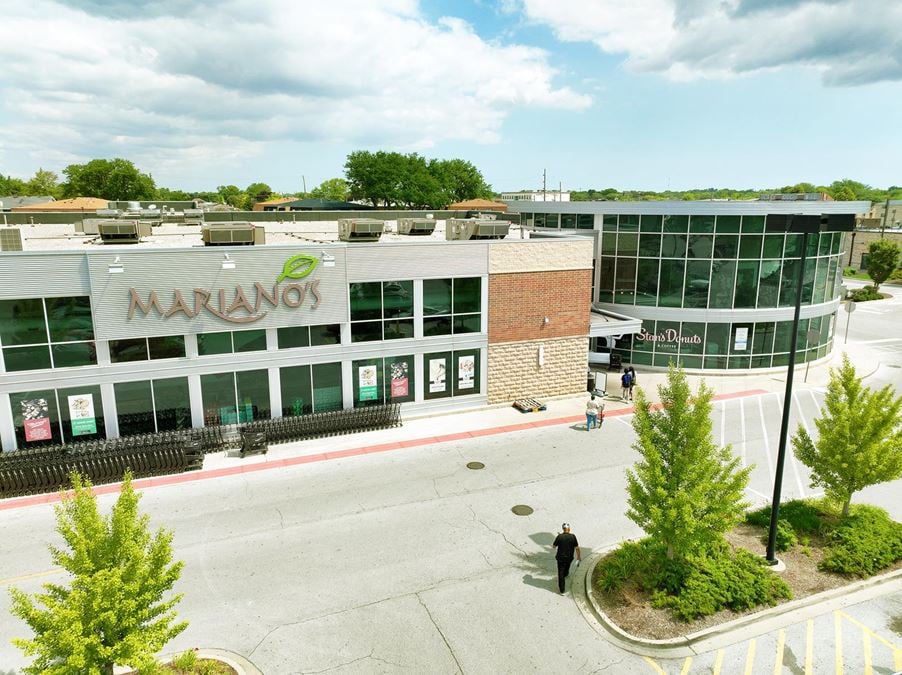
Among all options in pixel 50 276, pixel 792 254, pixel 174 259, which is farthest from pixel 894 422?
pixel 50 276

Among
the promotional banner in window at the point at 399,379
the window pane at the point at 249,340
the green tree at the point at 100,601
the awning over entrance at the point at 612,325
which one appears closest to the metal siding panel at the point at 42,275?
the window pane at the point at 249,340

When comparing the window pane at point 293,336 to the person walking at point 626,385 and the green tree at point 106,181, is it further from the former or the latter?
the green tree at point 106,181

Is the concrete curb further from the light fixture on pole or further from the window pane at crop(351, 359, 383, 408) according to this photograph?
the window pane at crop(351, 359, 383, 408)

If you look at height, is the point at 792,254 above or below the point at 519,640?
above

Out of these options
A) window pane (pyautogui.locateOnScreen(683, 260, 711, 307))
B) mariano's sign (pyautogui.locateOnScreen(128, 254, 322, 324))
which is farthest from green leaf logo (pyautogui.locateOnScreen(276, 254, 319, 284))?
window pane (pyautogui.locateOnScreen(683, 260, 711, 307))

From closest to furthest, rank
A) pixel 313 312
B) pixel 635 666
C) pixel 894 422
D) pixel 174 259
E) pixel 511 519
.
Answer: pixel 635 666 → pixel 894 422 → pixel 511 519 → pixel 174 259 → pixel 313 312

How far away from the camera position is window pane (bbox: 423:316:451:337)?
23.4 metres

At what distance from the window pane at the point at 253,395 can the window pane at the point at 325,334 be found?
6.86ft

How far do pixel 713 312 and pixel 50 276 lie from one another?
2799 cm

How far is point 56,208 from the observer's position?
49469 mm

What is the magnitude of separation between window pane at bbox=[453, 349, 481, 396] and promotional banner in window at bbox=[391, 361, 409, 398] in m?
2.14

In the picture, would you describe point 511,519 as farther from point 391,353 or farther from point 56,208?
point 56,208

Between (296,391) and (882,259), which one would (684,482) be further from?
(882,259)

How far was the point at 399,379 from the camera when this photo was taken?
76.7 ft
